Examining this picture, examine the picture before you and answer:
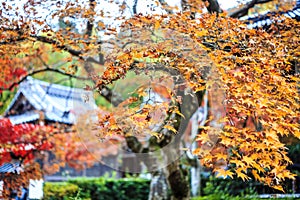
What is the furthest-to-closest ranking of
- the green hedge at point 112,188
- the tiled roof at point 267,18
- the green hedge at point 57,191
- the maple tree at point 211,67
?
the green hedge at point 112,188 → the green hedge at point 57,191 → the tiled roof at point 267,18 → the maple tree at point 211,67

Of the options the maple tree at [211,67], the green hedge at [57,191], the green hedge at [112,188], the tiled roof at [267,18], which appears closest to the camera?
the maple tree at [211,67]

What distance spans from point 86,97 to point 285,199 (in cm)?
441

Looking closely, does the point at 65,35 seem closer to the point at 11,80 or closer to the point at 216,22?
the point at 216,22

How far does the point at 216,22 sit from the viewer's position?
5270mm

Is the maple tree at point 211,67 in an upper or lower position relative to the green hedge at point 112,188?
upper

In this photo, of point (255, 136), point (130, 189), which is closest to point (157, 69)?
point (255, 136)

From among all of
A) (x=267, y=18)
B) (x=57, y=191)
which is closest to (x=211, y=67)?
(x=267, y=18)

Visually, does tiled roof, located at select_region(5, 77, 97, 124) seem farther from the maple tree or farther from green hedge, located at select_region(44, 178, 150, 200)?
the maple tree

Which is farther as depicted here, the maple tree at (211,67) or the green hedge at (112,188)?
the green hedge at (112,188)

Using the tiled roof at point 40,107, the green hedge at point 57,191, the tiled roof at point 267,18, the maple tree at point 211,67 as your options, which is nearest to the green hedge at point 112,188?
the green hedge at point 57,191

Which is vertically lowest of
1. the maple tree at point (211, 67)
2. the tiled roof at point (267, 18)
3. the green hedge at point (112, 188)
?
the green hedge at point (112, 188)

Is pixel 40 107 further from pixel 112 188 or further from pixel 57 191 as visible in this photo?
pixel 57 191

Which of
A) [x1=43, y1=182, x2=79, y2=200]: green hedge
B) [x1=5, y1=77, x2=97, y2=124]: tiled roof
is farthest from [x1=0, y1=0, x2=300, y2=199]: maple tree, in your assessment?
[x1=5, y1=77, x2=97, y2=124]: tiled roof

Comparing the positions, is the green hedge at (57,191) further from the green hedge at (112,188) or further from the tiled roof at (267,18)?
the tiled roof at (267,18)
